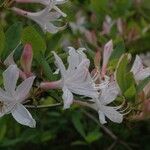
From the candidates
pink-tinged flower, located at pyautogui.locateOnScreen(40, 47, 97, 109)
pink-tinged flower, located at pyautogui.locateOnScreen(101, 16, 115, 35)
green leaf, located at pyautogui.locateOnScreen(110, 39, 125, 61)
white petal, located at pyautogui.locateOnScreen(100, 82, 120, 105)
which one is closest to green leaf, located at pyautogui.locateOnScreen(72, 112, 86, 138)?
pink-tinged flower, located at pyautogui.locateOnScreen(101, 16, 115, 35)

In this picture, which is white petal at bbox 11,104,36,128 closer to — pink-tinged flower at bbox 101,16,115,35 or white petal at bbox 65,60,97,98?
white petal at bbox 65,60,97,98

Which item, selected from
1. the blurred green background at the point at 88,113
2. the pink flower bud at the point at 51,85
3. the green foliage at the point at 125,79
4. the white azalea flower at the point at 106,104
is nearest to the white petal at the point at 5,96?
the pink flower bud at the point at 51,85

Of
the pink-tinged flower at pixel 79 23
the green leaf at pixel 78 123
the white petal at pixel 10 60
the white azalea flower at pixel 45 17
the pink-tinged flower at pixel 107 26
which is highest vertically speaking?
the white azalea flower at pixel 45 17

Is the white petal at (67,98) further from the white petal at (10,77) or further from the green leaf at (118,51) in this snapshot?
the green leaf at (118,51)

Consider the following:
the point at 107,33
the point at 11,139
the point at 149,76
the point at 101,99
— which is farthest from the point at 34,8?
the point at 101,99

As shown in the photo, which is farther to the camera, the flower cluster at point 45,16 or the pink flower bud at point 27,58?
the flower cluster at point 45,16

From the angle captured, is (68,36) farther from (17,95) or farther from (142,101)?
(17,95)
